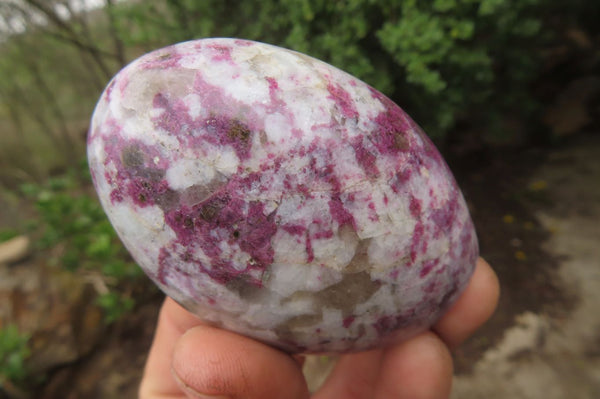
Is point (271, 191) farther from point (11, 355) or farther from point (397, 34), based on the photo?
point (11, 355)

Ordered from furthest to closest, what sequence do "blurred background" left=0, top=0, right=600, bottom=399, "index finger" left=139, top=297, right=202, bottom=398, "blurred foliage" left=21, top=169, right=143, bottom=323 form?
"blurred foliage" left=21, top=169, right=143, bottom=323 → "blurred background" left=0, top=0, right=600, bottom=399 → "index finger" left=139, top=297, right=202, bottom=398

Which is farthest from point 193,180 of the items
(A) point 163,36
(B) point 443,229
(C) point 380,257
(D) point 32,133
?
(D) point 32,133

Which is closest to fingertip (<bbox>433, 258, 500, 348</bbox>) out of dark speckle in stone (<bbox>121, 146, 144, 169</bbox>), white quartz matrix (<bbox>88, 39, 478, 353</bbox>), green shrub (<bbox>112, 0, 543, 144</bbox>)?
white quartz matrix (<bbox>88, 39, 478, 353</bbox>)

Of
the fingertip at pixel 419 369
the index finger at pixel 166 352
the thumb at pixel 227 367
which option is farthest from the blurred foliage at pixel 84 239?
the fingertip at pixel 419 369

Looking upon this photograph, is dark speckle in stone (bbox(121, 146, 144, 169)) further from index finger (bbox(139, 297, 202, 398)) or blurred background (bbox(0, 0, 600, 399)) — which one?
blurred background (bbox(0, 0, 600, 399))

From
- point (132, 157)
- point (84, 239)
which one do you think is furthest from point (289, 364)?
point (84, 239)

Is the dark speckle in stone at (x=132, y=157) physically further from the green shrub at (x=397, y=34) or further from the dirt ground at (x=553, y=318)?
the dirt ground at (x=553, y=318)
